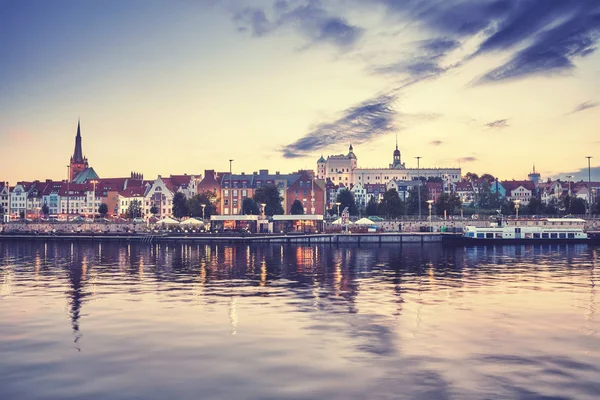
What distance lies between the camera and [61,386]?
19688mm

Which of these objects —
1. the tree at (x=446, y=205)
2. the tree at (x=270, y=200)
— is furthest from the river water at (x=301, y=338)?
the tree at (x=270, y=200)

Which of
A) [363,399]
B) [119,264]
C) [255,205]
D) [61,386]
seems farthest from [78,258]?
[255,205]

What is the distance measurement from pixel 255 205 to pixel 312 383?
149 meters

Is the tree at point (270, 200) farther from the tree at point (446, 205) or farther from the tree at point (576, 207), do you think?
the tree at point (576, 207)

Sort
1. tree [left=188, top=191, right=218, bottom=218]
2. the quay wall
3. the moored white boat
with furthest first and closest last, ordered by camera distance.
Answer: tree [left=188, top=191, right=218, bottom=218], the quay wall, the moored white boat

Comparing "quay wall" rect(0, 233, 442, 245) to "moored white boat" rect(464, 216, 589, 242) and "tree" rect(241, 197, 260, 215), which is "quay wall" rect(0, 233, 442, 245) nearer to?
"moored white boat" rect(464, 216, 589, 242)

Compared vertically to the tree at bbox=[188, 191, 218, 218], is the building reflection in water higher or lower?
lower

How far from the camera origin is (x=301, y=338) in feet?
86.5

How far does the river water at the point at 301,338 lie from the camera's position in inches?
770

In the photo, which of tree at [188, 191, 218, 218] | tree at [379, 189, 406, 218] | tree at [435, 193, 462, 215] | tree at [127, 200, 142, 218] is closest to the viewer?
tree at [435, 193, 462, 215]

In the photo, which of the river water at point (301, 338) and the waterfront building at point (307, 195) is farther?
the waterfront building at point (307, 195)

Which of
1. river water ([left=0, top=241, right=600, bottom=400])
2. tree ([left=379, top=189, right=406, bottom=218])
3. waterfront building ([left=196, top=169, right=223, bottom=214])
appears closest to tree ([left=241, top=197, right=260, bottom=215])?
waterfront building ([left=196, top=169, right=223, bottom=214])

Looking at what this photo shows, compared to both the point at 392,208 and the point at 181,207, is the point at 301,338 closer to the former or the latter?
Result: the point at 392,208

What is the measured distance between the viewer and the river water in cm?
1955
